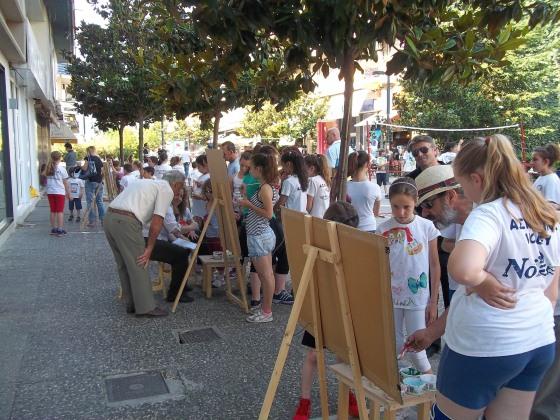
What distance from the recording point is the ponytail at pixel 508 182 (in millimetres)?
2039

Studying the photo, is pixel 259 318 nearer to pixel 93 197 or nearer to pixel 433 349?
pixel 433 349

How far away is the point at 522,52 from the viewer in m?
26.3

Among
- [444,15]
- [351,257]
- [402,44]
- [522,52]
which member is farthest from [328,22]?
[522,52]

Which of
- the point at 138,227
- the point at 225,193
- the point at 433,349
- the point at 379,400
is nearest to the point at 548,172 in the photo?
the point at 433,349

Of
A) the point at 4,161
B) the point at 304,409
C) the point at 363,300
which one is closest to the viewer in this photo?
the point at 363,300

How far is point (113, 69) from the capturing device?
1591 centimetres

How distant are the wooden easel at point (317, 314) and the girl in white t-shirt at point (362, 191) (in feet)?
9.58

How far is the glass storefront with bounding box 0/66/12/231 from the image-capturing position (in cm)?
1104

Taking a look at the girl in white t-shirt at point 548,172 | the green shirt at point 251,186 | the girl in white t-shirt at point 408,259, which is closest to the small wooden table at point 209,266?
the green shirt at point 251,186

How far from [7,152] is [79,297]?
21.8 feet

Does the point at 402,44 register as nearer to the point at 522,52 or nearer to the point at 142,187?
the point at 142,187

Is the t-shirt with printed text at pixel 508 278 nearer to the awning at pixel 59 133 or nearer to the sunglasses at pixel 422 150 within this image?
the sunglasses at pixel 422 150

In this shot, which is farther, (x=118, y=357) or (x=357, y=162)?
(x=357, y=162)

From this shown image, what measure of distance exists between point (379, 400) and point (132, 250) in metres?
3.61
